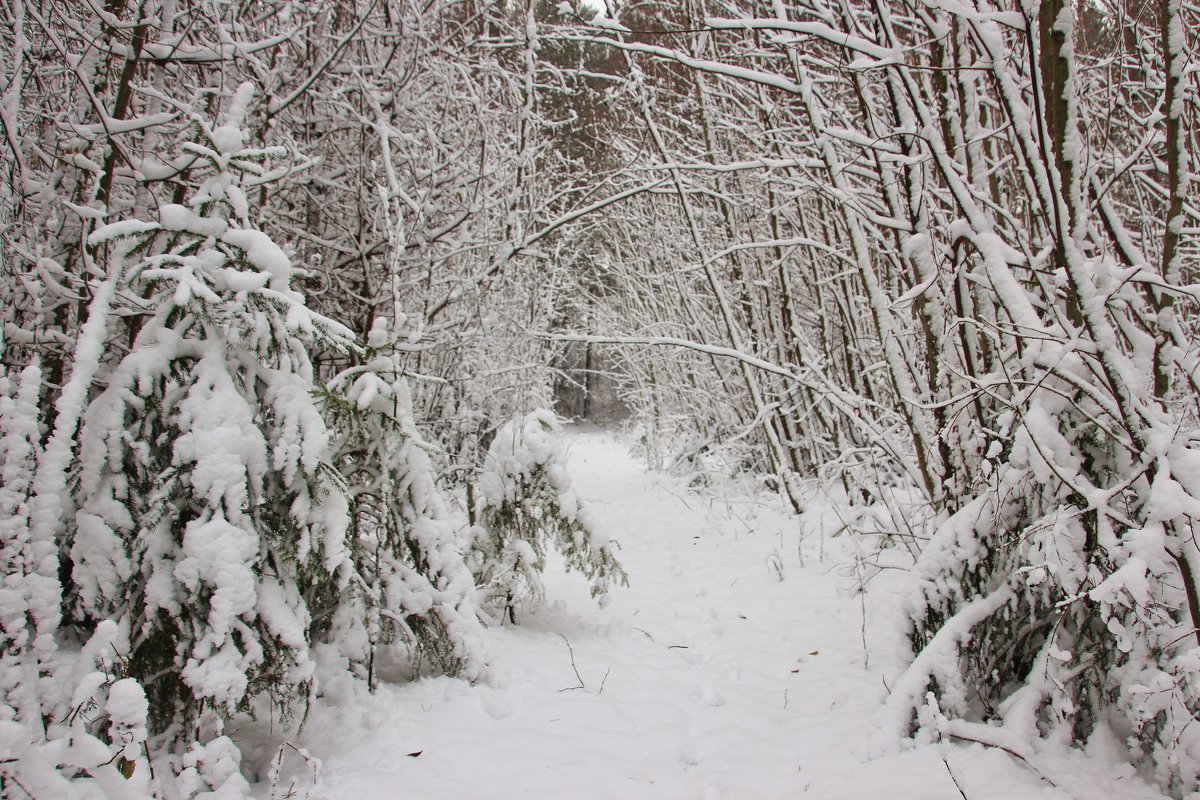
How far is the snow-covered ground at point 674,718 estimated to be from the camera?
196cm

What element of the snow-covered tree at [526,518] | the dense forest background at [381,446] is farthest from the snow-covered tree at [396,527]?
the snow-covered tree at [526,518]

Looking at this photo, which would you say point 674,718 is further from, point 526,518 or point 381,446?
point 381,446

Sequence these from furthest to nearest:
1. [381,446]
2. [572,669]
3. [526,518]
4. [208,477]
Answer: [526,518]
[572,669]
[381,446]
[208,477]

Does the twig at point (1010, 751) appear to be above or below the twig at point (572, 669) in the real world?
above

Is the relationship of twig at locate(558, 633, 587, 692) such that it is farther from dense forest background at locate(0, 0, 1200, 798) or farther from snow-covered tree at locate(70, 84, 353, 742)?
snow-covered tree at locate(70, 84, 353, 742)

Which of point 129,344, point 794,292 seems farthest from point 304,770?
point 794,292

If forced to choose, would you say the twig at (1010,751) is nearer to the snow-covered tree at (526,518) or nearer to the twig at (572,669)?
the twig at (572,669)

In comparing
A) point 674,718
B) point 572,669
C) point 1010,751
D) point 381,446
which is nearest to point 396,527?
point 381,446

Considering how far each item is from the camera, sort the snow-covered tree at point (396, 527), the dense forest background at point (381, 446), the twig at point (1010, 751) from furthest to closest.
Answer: the snow-covered tree at point (396, 527)
the twig at point (1010, 751)
the dense forest background at point (381, 446)

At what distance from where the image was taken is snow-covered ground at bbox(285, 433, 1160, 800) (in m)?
1.96

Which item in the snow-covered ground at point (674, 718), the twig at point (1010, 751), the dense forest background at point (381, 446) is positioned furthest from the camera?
the snow-covered ground at point (674, 718)

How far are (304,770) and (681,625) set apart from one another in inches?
90.1

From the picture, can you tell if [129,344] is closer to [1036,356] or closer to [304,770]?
[304,770]

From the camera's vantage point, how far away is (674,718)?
2.59 metres
